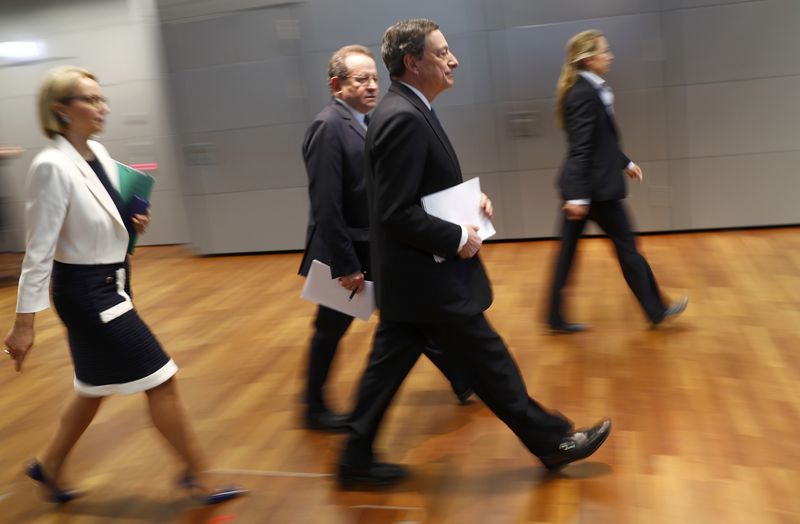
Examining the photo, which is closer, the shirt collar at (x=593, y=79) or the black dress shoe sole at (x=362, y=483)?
the black dress shoe sole at (x=362, y=483)

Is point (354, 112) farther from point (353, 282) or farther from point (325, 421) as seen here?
point (325, 421)

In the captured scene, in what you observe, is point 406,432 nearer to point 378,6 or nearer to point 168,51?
point 378,6

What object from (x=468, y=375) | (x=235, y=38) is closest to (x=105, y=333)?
(x=468, y=375)

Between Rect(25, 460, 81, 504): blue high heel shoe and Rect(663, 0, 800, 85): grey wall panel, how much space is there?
485 centimetres

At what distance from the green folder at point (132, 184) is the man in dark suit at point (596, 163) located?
2054 millimetres

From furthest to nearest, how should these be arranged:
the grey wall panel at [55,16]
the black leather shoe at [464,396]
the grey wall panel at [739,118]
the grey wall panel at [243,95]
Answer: the grey wall panel at [55,16] < the grey wall panel at [243,95] < the grey wall panel at [739,118] < the black leather shoe at [464,396]

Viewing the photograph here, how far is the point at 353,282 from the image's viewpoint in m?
2.66

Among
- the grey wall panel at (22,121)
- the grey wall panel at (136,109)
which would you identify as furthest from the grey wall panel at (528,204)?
the grey wall panel at (22,121)

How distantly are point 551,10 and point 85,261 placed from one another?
4400 mm

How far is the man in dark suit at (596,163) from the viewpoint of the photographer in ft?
11.8

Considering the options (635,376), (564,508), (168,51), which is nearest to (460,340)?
(564,508)

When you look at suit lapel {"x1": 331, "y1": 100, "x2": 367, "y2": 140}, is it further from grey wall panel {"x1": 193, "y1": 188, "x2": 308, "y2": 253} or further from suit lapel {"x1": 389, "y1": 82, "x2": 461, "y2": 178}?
grey wall panel {"x1": 193, "y1": 188, "x2": 308, "y2": 253}

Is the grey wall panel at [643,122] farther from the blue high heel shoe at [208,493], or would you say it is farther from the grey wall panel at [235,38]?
the blue high heel shoe at [208,493]

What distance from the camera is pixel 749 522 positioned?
210cm
